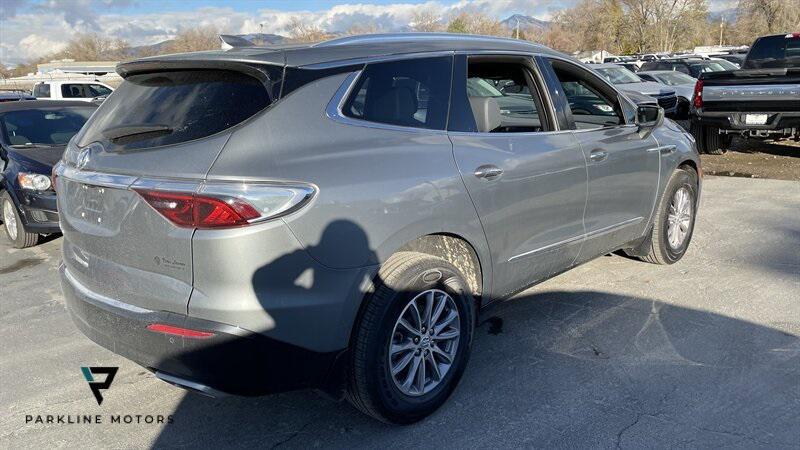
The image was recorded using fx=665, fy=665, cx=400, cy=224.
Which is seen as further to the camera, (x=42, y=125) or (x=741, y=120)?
(x=741, y=120)

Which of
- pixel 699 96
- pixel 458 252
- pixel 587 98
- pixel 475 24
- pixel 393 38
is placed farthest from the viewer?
pixel 475 24

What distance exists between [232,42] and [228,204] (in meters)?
1.52

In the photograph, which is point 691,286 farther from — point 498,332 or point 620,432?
point 620,432

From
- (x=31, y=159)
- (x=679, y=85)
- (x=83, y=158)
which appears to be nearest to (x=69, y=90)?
(x=31, y=159)

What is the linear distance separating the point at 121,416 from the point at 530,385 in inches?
84.6

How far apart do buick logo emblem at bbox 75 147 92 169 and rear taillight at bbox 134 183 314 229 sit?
71 cm

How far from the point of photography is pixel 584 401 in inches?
134

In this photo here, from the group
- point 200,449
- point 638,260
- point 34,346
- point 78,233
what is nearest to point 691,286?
point 638,260

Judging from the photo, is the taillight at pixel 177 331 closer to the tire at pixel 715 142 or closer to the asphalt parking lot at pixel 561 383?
the asphalt parking lot at pixel 561 383

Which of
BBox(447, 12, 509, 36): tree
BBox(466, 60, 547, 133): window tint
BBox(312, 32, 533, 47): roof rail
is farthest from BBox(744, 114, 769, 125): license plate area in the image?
BBox(447, 12, 509, 36): tree

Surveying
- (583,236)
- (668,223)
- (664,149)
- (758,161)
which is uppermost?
(664,149)

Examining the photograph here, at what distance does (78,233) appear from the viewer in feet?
10.4

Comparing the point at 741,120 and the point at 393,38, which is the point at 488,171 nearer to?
the point at 393,38

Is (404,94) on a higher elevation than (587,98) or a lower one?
higher
